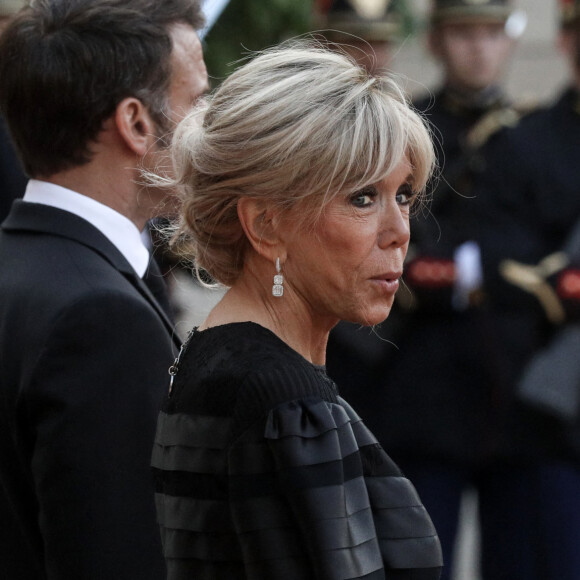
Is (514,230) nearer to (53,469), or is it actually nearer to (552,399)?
(552,399)

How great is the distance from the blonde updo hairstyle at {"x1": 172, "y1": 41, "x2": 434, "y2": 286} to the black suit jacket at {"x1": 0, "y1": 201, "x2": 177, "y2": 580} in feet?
0.85

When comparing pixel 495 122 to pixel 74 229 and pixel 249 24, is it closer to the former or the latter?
pixel 74 229

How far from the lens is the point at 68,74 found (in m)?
2.50

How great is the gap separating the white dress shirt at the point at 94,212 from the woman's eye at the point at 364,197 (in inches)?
24.3

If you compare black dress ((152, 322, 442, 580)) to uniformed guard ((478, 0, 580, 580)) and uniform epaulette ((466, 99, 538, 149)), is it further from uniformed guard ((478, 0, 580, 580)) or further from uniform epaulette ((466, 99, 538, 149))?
uniform epaulette ((466, 99, 538, 149))

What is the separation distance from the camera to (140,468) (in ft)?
7.38

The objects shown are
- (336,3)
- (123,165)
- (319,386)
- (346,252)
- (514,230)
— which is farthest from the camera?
(336,3)

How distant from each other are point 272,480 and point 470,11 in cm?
357

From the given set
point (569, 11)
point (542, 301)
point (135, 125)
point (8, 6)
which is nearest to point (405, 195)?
point (135, 125)

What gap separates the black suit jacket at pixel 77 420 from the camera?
2.19m

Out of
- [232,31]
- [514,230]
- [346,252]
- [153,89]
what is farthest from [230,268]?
[232,31]

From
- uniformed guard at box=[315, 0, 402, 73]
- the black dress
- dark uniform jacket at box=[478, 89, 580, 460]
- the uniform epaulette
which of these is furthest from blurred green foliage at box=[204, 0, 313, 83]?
the black dress

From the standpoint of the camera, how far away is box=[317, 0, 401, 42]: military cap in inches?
205

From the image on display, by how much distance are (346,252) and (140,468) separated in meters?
0.54
